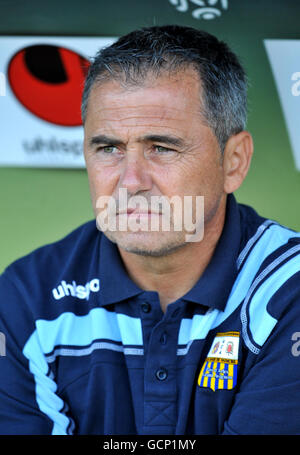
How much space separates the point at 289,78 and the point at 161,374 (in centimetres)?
137

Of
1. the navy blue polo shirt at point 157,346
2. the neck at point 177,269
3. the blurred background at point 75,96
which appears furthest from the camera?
the blurred background at point 75,96

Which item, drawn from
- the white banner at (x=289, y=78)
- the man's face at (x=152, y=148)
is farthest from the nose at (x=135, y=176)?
the white banner at (x=289, y=78)

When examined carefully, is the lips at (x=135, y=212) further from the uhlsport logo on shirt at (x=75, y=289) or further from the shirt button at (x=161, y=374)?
the shirt button at (x=161, y=374)

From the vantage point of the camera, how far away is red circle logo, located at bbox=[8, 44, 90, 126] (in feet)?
8.12

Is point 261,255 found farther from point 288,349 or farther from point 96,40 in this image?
point 96,40

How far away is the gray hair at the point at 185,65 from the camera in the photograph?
5.33ft

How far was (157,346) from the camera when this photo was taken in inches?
62.7

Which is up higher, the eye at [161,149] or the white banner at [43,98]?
the white banner at [43,98]

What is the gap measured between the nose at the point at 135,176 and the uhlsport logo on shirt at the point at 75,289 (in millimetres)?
313

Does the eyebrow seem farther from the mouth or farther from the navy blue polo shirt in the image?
the navy blue polo shirt

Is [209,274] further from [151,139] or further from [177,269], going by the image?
[151,139]

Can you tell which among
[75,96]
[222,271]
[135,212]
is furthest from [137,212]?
[75,96]

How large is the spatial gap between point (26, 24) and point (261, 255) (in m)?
1.34

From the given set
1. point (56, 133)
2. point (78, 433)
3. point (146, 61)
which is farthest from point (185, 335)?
point (56, 133)
